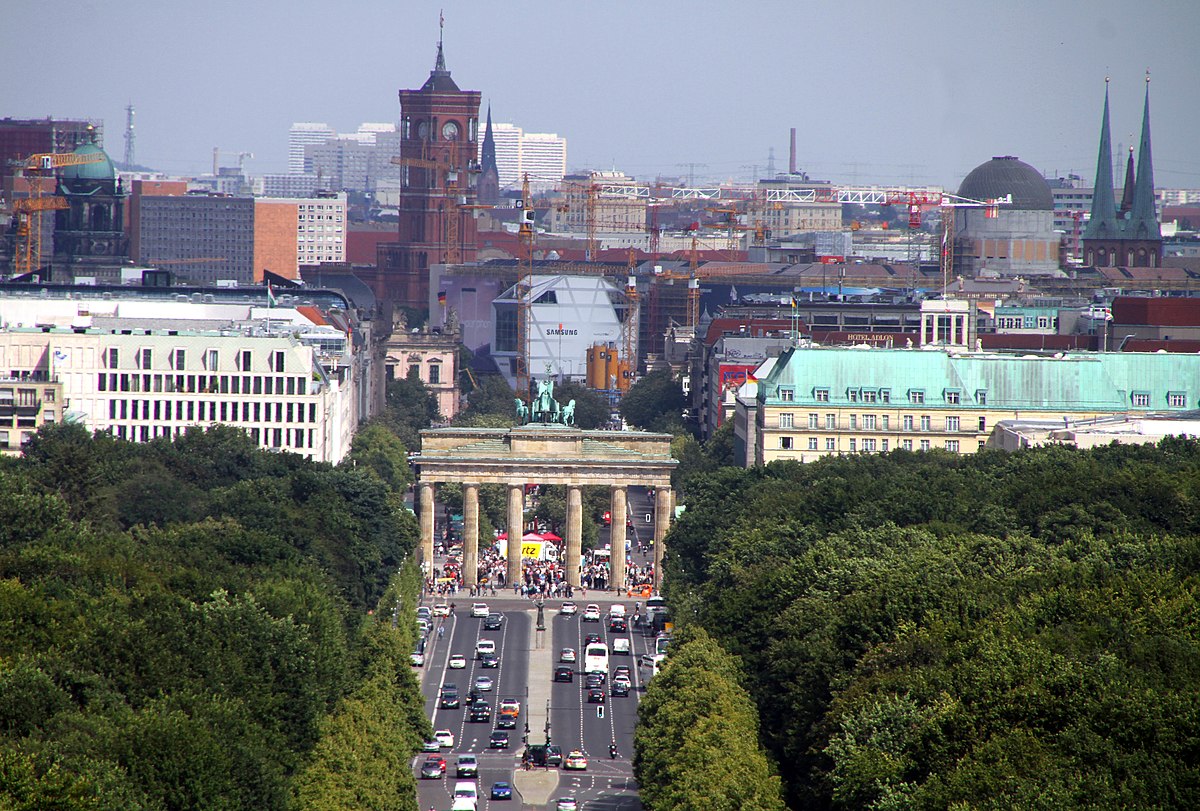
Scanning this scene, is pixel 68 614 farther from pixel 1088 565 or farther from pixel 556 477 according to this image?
pixel 556 477

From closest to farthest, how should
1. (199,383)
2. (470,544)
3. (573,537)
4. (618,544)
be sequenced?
(618,544) → (470,544) → (573,537) → (199,383)

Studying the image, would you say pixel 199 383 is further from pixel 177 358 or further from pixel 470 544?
pixel 470 544

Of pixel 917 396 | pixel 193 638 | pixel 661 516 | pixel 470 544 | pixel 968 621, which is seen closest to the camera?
pixel 968 621

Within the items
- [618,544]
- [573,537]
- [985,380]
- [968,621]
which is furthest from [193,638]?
[985,380]

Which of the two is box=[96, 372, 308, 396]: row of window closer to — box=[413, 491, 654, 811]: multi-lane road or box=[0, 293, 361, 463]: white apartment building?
box=[0, 293, 361, 463]: white apartment building

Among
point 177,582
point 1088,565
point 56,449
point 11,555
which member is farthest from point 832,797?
point 56,449

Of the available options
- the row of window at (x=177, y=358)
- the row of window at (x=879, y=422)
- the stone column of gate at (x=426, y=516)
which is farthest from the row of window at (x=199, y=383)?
the row of window at (x=879, y=422)
